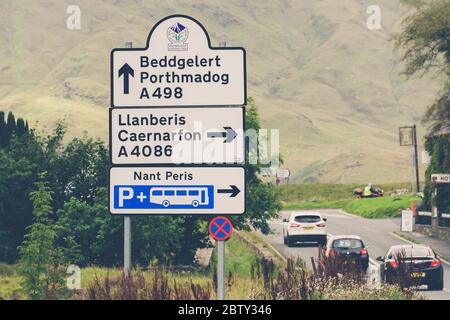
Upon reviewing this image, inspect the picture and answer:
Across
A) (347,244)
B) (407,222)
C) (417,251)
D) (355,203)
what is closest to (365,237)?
(407,222)

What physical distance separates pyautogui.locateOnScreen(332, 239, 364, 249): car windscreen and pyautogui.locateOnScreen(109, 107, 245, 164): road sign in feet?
67.3

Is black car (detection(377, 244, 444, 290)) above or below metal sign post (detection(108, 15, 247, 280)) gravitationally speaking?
below

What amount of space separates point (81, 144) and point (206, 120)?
1547 cm

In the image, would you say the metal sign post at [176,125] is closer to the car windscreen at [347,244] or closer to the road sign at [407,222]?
the car windscreen at [347,244]

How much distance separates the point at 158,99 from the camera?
55.5ft

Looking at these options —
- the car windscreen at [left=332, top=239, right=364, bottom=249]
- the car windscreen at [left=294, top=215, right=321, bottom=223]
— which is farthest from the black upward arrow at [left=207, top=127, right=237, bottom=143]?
the car windscreen at [left=294, top=215, right=321, bottom=223]

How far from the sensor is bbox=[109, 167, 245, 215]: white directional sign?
53.7 feet

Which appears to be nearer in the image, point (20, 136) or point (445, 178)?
point (20, 136)

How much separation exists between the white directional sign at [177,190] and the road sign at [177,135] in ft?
0.65

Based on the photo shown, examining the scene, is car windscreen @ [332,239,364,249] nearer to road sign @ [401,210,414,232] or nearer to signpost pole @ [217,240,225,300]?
signpost pole @ [217,240,225,300]

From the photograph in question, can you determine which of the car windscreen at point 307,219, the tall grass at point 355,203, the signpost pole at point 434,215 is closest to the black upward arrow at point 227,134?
the tall grass at point 355,203

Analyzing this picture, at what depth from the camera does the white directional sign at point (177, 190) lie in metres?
16.4
